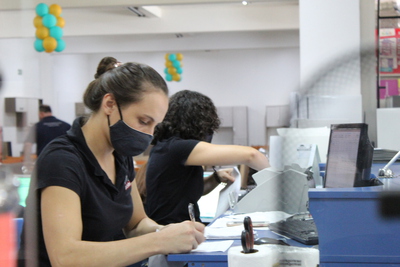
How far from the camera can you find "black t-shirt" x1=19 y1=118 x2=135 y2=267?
1334mm

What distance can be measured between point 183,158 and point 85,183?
82cm

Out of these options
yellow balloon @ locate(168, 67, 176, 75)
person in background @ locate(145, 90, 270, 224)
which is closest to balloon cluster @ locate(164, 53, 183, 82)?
yellow balloon @ locate(168, 67, 176, 75)

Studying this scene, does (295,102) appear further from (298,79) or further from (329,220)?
(329,220)

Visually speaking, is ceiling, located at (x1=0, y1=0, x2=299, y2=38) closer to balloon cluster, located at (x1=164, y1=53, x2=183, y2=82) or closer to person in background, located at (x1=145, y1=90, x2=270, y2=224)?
balloon cluster, located at (x1=164, y1=53, x2=183, y2=82)

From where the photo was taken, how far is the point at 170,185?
2.26 meters

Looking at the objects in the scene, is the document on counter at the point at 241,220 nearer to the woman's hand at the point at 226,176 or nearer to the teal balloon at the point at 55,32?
the woman's hand at the point at 226,176

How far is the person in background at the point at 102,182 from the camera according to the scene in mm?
1297

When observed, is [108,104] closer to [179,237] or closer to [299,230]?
[179,237]

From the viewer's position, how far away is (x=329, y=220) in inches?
40.8

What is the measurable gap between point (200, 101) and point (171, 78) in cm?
766

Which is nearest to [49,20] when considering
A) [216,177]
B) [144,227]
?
[216,177]

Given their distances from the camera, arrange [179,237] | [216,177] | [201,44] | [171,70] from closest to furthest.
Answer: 1. [179,237]
2. [216,177]
3. [171,70]
4. [201,44]

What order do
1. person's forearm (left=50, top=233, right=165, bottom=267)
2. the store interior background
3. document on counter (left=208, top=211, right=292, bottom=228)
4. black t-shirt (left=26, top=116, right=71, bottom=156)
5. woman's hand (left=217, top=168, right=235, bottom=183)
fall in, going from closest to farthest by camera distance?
1. person's forearm (left=50, top=233, right=165, bottom=267)
2. document on counter (left=208, top=211, right=292, bottom=228)
3. black t-shirt (left=26, top=116, right=71, bottom=156)
4. woman's hand (left=217, top=168, right=235, bottom=183)
5. the store interior background

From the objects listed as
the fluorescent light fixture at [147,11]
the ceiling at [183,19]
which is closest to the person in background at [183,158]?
the fluorescent light fixture at [147,11]
